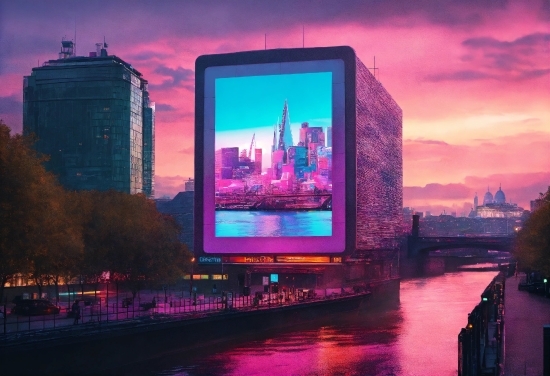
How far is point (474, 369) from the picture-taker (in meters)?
37.9

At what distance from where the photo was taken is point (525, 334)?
5250 centimetres

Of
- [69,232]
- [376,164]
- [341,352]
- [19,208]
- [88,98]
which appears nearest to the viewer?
[19,208]

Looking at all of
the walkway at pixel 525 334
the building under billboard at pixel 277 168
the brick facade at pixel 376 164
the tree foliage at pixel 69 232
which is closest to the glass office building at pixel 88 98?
the brick facade at pixel 376 164

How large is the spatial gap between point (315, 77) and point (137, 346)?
2573 inches

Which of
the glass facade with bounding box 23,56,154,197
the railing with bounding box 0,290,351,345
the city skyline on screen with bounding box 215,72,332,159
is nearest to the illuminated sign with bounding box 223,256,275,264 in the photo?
the city skyline on screen with bounding box 215,72,332,159

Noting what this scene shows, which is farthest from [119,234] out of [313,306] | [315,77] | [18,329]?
[315,77]

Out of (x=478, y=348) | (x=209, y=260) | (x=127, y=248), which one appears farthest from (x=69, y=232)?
(x=209, y=260)

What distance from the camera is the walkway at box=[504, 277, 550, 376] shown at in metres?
38.5

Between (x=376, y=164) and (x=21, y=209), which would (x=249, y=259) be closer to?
(x=376, y=164)

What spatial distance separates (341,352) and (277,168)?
5246 centimetres

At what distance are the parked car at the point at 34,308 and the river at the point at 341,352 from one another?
850 cm

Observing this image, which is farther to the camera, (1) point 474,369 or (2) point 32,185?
(2) point 32,185

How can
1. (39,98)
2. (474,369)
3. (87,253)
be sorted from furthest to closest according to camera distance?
1. (39,98)
2. (87,253)
3. (474,369)

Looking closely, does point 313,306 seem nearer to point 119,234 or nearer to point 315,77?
point 119,234
